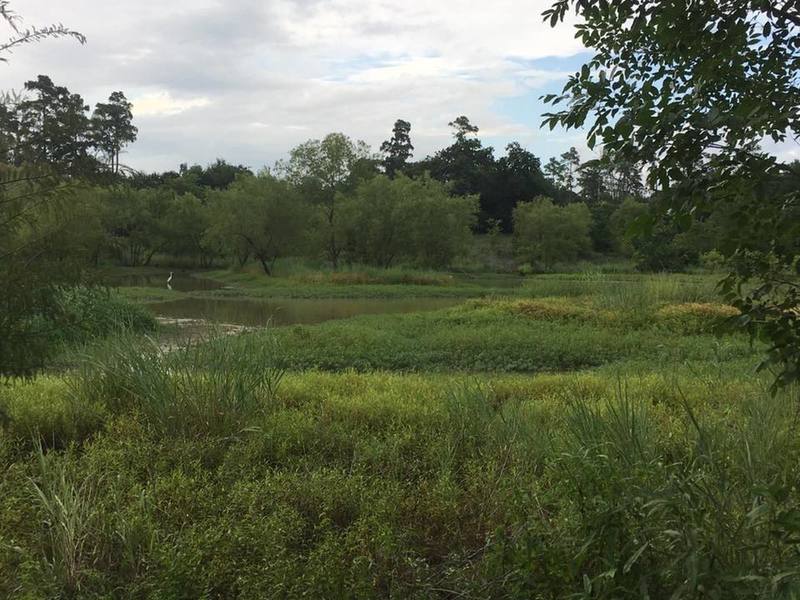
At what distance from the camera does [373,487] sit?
3.78 meters

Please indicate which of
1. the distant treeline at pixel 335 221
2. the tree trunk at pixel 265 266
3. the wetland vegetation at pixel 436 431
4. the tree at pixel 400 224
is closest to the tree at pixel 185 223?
the distant treeline at pixel 335 221

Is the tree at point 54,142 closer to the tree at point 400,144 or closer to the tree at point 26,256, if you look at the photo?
the tree at point 26,256

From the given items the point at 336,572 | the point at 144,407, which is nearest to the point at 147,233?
the point at 144,407

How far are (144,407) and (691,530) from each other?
4.12 metres

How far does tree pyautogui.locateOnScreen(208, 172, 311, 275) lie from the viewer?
36.3m

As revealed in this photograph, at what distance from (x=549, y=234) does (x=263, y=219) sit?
22.3 m

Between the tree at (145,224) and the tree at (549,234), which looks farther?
the tree at (549,234)

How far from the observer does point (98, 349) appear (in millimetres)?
5879

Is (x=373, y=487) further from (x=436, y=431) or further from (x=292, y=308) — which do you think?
(x=292, y=308)

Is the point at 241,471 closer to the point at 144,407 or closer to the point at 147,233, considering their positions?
the point at 144,407

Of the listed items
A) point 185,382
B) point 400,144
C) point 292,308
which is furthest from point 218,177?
point 185,382

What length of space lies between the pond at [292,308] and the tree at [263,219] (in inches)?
431

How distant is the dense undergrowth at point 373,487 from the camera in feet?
7.86

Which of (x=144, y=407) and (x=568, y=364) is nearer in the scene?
(x=144, y=407)
